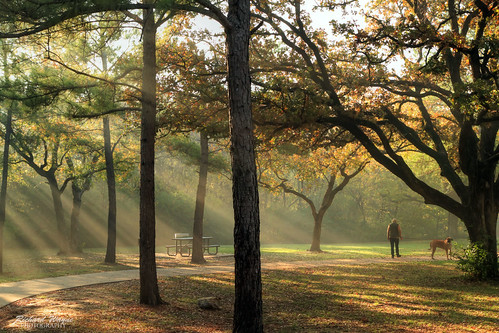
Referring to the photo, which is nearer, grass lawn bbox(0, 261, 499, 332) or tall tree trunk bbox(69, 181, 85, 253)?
grass lawn bbox(0, 261, 499, 332)

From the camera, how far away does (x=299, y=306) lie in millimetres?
8688

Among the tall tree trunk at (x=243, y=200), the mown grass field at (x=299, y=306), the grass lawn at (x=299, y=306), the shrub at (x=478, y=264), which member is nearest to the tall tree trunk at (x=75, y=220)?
the mown grass field at (x=299, y=306)

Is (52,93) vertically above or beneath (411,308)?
above

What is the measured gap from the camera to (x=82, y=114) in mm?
9969

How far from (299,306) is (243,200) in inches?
146

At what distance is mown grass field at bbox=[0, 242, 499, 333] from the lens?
695 centimetres

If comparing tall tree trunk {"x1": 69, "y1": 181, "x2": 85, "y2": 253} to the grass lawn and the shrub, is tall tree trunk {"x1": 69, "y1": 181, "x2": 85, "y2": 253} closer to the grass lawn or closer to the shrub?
the grass lawn

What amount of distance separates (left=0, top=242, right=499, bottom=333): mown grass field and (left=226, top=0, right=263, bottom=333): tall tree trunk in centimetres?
108

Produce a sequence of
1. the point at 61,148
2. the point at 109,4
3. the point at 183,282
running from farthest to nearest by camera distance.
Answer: the point at 61,148
the point at 183,282
the point at 109,4

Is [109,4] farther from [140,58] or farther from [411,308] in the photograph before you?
[140,58]

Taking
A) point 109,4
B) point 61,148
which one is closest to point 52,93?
point 109,4

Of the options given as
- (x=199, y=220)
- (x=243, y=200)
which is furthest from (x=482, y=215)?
(x=199, y=220)

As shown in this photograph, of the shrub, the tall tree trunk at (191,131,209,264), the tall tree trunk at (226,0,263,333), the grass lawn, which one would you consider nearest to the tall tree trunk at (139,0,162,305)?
the grass lawn

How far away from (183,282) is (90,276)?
3137 mm
